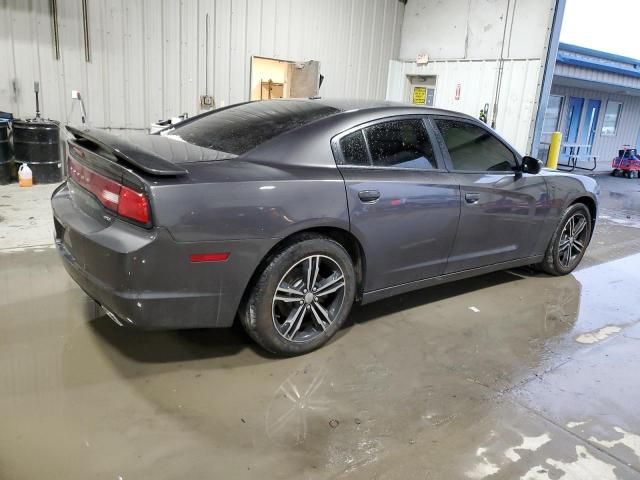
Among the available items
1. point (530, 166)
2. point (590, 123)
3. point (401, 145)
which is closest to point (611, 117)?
point (590, 123)

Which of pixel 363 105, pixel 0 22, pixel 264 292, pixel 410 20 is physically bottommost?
pixel 264 292

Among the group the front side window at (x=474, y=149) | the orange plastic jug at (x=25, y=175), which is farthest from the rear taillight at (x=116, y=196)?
the orange plastic jug at (x=25, y=175)

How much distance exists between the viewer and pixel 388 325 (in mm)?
3480

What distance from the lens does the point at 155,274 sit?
2355 mm

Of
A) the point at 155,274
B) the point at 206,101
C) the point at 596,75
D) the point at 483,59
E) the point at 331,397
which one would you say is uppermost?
the point at 596,75

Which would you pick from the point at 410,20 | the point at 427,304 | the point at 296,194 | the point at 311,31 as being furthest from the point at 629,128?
the point at 296,194

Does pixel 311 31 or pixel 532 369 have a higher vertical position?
pixel 311 31

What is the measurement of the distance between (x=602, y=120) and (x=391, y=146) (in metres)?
18.4

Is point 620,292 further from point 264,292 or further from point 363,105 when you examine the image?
point 264,292

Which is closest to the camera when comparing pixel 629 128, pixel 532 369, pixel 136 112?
pixel 532 369

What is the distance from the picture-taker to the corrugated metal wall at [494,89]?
859cm

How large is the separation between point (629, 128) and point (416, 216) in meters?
20.8

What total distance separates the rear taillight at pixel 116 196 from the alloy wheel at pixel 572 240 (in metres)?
3.60

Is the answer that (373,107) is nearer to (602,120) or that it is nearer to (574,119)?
(574,119)
